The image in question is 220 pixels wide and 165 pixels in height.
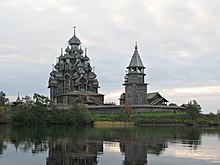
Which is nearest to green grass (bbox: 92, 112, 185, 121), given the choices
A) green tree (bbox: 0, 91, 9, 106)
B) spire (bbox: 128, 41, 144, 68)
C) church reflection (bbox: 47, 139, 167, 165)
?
spire (bbox: 128, 41, 144, 68)

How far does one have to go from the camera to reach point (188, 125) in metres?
77.0

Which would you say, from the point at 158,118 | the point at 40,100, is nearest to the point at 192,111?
the point at 158,118

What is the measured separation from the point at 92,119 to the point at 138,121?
26.4ft

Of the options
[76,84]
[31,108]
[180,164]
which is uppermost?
[76,84]

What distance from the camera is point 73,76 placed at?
94.8m

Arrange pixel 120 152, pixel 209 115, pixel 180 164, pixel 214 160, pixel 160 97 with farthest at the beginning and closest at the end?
pixel 160 97 → pixel 209 115 → pixel 120 152 → pixel 214 160 → pixel 180 164

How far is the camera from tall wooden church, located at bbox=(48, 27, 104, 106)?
307 feet

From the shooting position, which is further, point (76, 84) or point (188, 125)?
point (76, 84)

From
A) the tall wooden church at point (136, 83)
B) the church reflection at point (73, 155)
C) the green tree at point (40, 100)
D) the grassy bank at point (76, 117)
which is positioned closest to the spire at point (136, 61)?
the tall wooden church at point (136, 83)

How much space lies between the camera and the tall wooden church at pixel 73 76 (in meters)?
93.6

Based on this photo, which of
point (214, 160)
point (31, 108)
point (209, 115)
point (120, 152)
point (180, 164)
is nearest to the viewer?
point (180, 164)

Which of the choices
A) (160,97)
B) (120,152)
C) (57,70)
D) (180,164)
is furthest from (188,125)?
(180,164)

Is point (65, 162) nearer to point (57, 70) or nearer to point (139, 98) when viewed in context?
Result: point (139, 98)

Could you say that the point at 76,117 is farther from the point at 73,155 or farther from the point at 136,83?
the point at 73,155
